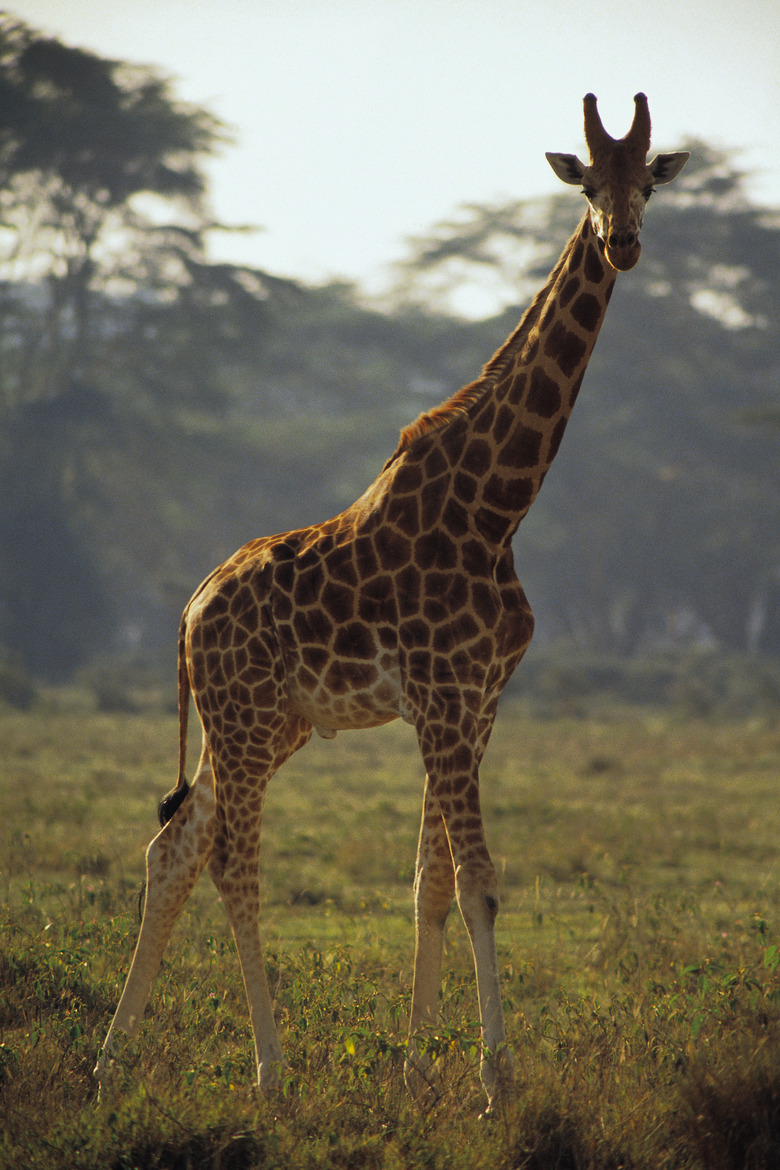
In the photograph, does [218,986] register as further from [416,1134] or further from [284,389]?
[284,389]

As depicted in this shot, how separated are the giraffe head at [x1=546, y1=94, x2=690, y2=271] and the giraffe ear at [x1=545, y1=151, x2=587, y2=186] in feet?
0.07

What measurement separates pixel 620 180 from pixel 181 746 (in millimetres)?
3033

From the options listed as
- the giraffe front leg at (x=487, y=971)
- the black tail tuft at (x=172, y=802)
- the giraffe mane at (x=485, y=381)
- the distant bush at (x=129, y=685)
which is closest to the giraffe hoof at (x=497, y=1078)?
the giraffe front leg at (x=487, y=971)

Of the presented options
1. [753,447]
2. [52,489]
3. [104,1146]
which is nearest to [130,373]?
[52,489]

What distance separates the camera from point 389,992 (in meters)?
5.62

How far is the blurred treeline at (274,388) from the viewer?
29.0 meters

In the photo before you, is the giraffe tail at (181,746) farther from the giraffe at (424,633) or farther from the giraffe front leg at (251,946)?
the giraffe front leg at (251,946)

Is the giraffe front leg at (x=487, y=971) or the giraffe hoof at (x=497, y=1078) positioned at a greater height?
the giraffe front leg at (x=487, y=971)

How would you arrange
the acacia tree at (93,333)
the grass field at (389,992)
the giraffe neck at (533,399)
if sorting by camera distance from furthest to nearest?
the acacia tree at (93,333) < the giraffe neck at (533,399) < the grass field at (389,992)

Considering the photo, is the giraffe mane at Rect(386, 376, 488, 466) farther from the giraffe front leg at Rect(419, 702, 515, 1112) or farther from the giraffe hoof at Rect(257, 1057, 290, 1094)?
the giraffe hoof at Rect(257, 1057, 290, 1094)

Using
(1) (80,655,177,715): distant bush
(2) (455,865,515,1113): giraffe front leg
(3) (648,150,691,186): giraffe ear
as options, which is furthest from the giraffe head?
(1) (80,655,177,715): distant bush

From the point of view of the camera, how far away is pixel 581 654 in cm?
3369

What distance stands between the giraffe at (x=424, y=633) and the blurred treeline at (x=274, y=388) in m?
18.7

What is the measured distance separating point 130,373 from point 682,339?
1557cm
